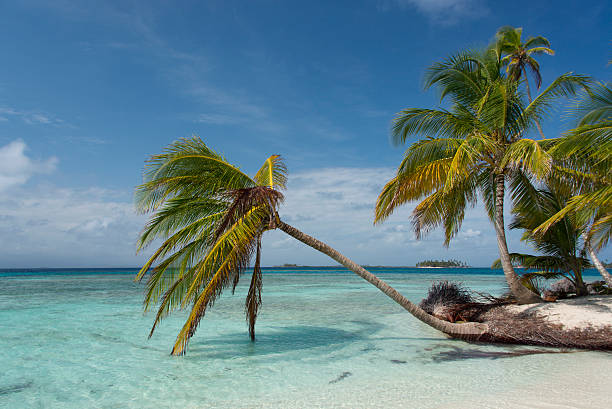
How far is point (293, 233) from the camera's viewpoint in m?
6.91

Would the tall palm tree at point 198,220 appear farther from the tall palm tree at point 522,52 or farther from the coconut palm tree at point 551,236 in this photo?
the tall palm tree at point 522,52

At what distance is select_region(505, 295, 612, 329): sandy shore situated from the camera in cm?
715

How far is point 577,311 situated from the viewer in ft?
24.6

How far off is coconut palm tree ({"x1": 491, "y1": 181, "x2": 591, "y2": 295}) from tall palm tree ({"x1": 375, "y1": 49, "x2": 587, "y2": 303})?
601mm

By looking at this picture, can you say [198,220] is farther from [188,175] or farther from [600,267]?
[600,267]

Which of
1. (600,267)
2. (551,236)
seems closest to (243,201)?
(551,236)

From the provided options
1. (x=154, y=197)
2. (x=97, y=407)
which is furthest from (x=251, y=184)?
(x=97, y=407)

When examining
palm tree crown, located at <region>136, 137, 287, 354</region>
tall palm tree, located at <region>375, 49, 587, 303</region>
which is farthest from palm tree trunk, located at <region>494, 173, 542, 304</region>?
palm tree crown, located at <region>136, 137, 287, 354</region>

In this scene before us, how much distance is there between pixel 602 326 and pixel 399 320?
17.2 feet

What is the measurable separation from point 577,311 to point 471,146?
412 centimetres

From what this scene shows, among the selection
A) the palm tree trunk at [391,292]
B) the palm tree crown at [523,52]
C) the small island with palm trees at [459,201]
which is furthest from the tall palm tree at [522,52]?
the palm tree trunk at [391,292]

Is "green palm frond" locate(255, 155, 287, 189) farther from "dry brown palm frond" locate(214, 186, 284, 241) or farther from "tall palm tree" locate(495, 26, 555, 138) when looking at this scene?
"tall palm tree" locate(495, 26, 555, 138)

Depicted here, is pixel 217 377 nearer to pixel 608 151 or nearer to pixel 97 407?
pixel 97 407

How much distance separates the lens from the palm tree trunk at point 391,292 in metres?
7.00
